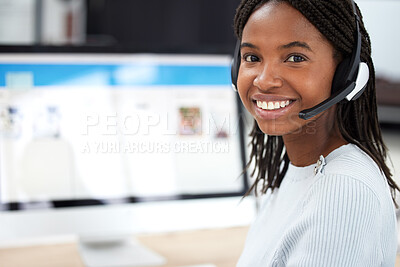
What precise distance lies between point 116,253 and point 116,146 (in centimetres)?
24

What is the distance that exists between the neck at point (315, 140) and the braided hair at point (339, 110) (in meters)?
0.01

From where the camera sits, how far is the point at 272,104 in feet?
2.26

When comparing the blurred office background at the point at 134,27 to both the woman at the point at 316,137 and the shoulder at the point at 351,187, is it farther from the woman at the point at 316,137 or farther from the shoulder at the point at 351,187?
the shoulder at the point at 351,187

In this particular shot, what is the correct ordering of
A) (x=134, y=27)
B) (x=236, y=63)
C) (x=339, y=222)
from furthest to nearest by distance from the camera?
(x=134, y=27), (x=236, y=63), (x=339, y=222)

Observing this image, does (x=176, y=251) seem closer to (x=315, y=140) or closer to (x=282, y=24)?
(x=315, y=140)

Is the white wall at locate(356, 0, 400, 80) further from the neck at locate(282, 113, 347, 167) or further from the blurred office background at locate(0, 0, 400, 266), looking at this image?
the neck at locate(282, 113, 347, 167)

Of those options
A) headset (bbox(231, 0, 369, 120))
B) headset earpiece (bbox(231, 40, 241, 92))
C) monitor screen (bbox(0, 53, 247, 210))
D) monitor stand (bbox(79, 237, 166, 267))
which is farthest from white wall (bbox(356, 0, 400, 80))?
headset (bbox(231, 0, 369, 120))

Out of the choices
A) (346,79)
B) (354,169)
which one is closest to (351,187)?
(354,169)

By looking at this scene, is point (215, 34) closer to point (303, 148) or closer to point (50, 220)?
point (50, 220)

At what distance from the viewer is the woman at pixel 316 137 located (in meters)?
0.58

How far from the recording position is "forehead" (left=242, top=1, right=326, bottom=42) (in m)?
0.64

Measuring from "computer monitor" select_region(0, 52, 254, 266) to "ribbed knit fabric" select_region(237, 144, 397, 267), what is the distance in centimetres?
45

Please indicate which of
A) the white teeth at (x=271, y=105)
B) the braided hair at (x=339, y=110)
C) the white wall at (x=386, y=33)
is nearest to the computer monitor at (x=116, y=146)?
the braided hair at (x=339, y=110)

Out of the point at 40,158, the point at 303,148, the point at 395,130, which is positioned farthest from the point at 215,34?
the point at 395,130
